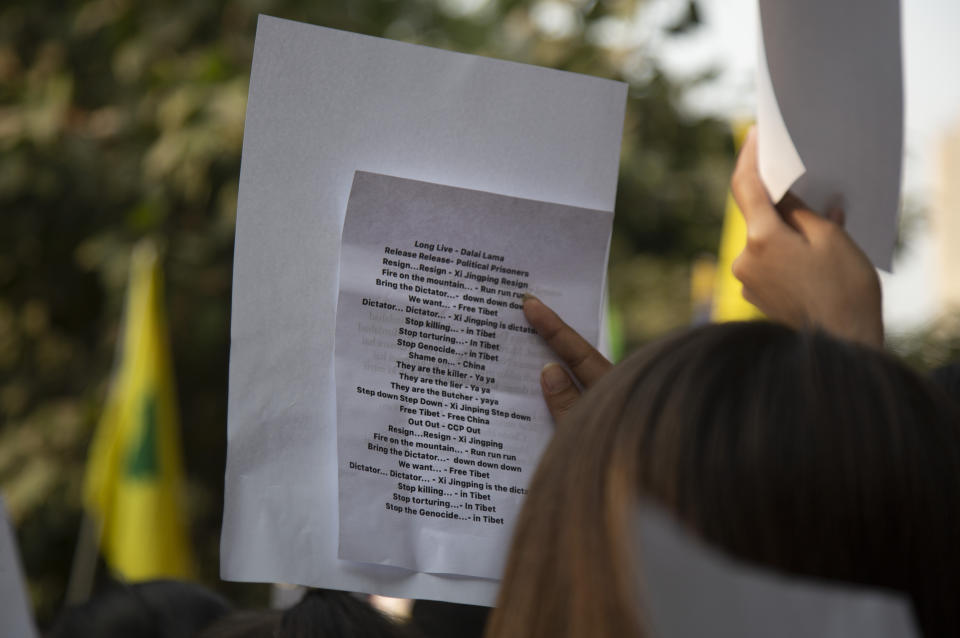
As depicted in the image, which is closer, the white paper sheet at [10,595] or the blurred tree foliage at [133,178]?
the white paper sheet at [10,595]

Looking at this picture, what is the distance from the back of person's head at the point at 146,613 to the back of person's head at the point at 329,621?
17.2 inches

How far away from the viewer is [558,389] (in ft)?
3.20

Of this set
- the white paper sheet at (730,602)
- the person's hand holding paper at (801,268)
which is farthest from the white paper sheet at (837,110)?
the white paper sheet at (730,602)

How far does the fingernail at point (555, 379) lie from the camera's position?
98 cm

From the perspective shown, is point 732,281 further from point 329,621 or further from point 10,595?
point 10,595

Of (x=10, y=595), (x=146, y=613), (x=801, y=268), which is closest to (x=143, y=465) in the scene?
(x=146, y=613)

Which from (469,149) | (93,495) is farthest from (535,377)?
(93,495)

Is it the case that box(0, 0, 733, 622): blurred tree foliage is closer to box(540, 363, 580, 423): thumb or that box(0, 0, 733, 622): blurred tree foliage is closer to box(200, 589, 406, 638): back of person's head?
box(200, 589, 406, 638): back of person's head

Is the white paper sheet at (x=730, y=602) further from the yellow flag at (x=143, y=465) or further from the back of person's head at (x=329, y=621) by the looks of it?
the yellow flag at (x=143, y=465)

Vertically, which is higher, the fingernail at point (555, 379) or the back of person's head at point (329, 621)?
the fingernail at point (555, 379)

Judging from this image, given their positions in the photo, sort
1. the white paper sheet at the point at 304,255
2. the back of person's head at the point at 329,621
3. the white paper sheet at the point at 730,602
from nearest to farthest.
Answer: the white paper sheet at the point at 730,602 < the white paper sheet at the point at 304,255 < the back of person's head at the point at 329,621

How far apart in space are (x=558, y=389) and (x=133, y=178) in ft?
13.8

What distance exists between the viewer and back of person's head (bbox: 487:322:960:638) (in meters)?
0.56

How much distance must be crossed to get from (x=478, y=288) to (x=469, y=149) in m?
0.14
